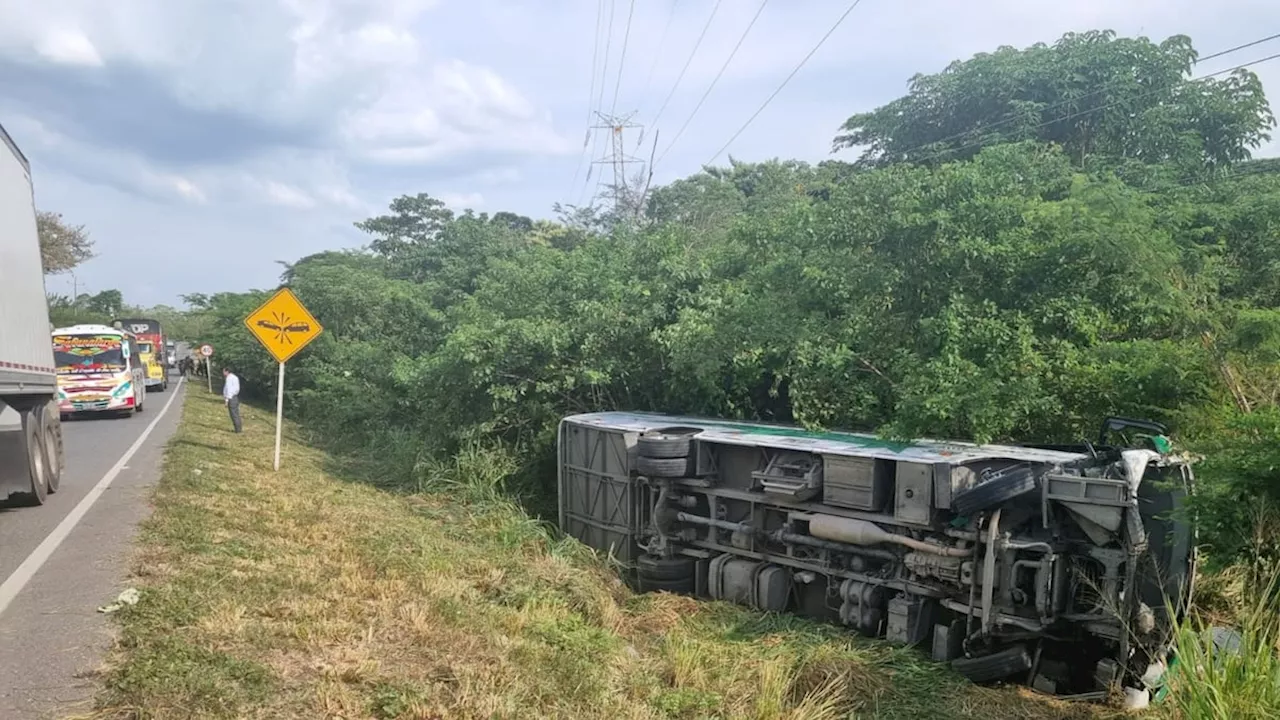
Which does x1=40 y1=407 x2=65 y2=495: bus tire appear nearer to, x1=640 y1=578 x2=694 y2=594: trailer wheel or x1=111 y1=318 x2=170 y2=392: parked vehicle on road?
x1=640 y1=578 x2=694 y2=594: trailer wheel

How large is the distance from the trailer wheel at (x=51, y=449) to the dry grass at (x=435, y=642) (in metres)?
2.00

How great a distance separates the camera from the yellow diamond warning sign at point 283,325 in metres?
13.6

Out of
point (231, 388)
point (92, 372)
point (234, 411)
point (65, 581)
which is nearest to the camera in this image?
point (65, 581)

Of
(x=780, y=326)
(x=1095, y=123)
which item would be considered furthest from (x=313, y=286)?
(x=1095, y=123)

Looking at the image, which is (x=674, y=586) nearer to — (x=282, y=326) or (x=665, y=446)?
(x=665, y=446)

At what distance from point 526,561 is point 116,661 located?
187 inches

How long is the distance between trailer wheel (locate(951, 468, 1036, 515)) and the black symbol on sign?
1062 cm

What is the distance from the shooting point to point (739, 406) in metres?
12.0

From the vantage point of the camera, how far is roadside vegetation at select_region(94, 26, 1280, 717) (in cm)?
508

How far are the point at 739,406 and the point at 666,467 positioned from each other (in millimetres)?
2933

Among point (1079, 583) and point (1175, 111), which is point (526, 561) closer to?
point (1079, 583)

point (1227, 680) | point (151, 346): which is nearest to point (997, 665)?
point (1227, 680)

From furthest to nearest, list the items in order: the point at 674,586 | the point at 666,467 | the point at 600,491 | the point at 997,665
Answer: the point at 600,491
the point at 674,586
the point at 666,467
the point at 997,665

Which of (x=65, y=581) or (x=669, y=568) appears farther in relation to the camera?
(x=669, y=568)
